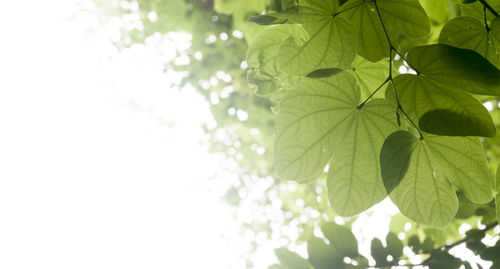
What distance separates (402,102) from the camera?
1.78ft

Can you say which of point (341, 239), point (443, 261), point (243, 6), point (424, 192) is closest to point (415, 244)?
point (443, 261)

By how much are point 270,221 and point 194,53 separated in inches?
69.4

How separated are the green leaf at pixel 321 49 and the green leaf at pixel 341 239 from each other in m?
0.38

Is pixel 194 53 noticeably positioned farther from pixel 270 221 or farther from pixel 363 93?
pixel 363 93

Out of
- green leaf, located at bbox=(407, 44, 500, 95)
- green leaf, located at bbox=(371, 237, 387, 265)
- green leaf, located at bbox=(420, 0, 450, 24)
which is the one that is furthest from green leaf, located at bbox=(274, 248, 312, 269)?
green leaf, located at bbox=(420, 0, 450, 24)

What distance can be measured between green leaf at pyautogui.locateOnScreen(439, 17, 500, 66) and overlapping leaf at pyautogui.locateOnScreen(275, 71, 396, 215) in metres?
0.16

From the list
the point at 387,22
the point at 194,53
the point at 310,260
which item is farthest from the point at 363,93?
the point at 194,53

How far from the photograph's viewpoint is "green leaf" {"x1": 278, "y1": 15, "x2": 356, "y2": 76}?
57cm

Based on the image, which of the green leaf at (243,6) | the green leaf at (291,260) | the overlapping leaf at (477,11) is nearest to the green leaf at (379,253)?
the green leaf at (291,260)

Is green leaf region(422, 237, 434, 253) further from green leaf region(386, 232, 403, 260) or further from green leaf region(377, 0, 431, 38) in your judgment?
green leaf region(377, 0, 431, 38)

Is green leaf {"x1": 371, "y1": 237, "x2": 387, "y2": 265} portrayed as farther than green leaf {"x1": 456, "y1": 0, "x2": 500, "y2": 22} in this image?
Yes

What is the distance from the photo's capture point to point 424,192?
22.1 inches

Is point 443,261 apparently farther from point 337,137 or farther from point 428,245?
point 337,137

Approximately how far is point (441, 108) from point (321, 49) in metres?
0.20
